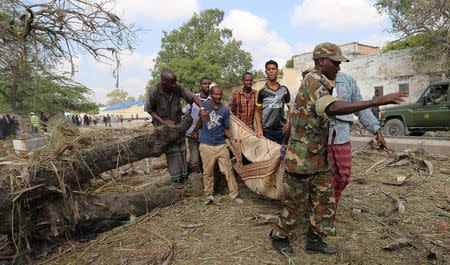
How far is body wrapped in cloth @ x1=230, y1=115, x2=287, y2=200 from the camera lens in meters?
4.09

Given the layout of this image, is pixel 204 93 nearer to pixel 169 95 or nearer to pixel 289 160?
pixel 169 95

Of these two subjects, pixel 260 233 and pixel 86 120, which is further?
pixel 86 120

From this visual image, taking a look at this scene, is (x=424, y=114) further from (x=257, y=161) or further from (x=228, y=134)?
(x=257, y=161)

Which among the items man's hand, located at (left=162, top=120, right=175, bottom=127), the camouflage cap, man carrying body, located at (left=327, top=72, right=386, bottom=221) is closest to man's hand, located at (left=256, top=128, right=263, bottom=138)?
man's hand, located at (left=162, top=120, right=175, bottom=127)

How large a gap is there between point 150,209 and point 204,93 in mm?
1788

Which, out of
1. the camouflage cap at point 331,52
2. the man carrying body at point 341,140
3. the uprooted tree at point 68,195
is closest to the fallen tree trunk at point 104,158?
the uprooted tree at point 68,195

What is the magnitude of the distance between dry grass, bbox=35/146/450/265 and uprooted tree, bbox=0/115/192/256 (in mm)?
220

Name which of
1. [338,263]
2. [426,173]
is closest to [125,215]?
[338,263]

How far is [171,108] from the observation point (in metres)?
5.02

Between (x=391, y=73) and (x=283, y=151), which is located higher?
(x=391, y=73)

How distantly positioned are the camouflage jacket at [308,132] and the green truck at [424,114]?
32.0ft

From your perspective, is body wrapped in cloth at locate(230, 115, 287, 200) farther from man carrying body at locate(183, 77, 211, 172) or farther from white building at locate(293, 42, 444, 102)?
white building at locate(293, 42, 444, 102)

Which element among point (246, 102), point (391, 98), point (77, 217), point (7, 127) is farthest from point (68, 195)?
point (7, 127)

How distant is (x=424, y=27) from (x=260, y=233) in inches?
684
